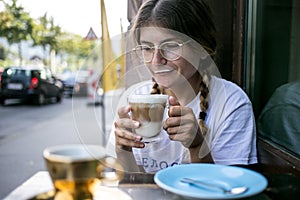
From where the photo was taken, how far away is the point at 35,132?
689 cm

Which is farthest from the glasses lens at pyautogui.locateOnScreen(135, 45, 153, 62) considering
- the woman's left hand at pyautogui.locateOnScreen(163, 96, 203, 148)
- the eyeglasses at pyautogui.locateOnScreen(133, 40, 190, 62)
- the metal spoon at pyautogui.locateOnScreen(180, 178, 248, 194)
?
the metal spoon at pyautogui.locateOnScreen(180, 178, 248, 194)

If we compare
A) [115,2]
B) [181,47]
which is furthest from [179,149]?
[115,2]

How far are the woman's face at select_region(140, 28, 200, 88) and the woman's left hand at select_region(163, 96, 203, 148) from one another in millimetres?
175

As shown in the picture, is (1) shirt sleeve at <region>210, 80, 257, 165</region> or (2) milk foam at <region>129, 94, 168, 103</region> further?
(1) shirt sleeve at <region>210, 80, 257, 165</region>

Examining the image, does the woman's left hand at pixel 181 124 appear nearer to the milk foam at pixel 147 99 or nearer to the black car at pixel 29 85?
the milk foam at pixel 147 99

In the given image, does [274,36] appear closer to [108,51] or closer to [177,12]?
[177,12]

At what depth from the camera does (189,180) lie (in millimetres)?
835

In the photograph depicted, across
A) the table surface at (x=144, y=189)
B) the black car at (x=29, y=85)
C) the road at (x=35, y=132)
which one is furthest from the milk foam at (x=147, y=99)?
the black car at (x=29, y=85)

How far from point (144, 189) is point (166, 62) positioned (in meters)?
0.46

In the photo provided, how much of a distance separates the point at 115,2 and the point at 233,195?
1.30 metres

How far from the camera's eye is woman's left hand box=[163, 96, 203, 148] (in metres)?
1.07

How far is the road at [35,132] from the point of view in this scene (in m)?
0.97

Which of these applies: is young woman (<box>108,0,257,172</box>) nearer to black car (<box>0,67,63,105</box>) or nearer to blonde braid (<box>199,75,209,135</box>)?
blonde braid (<box>199,75,209,135</box>)

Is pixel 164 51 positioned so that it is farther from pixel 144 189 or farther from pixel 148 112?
pixel 144 189
